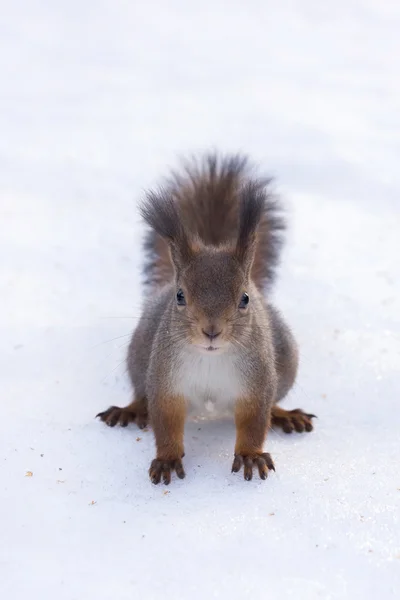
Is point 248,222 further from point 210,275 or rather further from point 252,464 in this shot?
point 252,464

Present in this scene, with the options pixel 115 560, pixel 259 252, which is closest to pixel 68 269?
pixel 259 252

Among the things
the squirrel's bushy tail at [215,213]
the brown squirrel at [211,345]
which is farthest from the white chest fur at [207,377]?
the squirrel's bushy tail at [215,213]

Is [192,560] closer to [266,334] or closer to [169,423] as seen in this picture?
[169,423]

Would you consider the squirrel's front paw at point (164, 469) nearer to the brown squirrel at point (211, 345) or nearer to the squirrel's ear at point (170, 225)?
the brown squirrel at point (211, 345)

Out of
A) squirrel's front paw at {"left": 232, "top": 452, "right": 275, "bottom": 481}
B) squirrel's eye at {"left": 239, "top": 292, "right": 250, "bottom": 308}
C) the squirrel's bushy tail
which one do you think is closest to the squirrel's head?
squirrel's eye at {"left": 239, "top": 292, "right": 250, "bottom": 308}

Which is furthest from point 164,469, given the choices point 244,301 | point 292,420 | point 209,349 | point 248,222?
point 248,222
